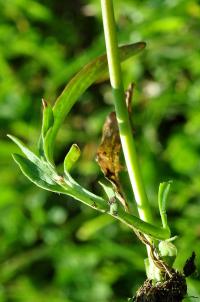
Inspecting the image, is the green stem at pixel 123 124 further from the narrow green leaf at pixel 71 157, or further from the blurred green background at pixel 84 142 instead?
the blurred green background at pixel 84 142

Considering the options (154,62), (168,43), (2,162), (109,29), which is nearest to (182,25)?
(168,43)

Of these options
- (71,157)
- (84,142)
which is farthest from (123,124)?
(84,142)

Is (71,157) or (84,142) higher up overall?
(84,142)

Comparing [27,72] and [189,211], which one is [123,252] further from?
[27,72]

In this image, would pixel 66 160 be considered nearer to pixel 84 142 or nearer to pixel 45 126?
pixel 45 126

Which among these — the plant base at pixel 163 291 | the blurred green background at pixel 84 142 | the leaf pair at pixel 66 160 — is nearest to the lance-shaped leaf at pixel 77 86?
the leaf pair at pixel 66 160

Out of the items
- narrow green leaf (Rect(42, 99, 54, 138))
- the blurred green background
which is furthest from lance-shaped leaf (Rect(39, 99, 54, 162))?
the blurred green background

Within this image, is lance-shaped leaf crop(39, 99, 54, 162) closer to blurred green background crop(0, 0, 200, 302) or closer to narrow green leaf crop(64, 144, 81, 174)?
narrow green leaf crop(64, 144, 81, 174)
